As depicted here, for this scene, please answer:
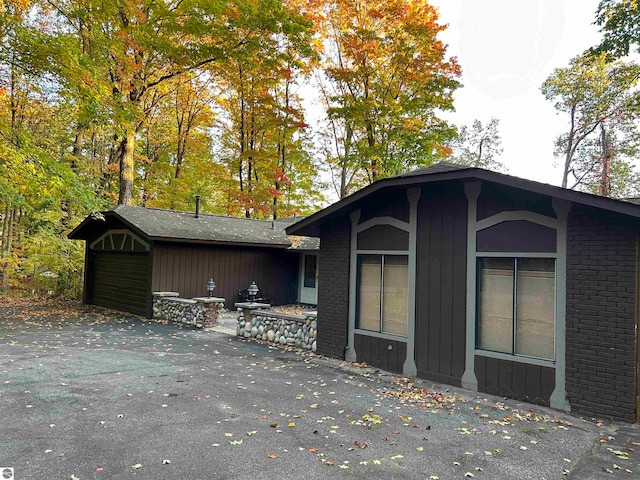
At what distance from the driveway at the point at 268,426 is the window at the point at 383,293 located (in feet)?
2.63

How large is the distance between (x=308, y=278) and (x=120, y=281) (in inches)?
260

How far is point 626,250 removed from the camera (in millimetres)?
4902

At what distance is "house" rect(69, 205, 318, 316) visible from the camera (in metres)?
12.6

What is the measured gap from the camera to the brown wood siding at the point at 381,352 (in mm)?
6863

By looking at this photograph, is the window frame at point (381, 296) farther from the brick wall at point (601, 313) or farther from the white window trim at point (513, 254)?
the brick wall at point (601, 313)

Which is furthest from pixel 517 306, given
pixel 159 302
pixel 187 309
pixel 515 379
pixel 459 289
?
pixel 159 302

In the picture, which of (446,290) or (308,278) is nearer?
(446,290)

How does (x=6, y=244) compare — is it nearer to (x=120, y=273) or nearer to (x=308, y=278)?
(x=120, y=273)

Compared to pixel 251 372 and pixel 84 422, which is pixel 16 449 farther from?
pixel 251 372

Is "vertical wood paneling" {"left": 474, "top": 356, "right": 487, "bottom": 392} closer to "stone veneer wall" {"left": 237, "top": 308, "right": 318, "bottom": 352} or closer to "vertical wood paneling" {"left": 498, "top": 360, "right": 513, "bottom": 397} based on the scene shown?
"vertical wood paneling" {"left": 498, "top": 360, "right": 513, "bottom": 397}

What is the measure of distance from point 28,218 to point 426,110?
19640 mm

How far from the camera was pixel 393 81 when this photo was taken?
1697 centimetres

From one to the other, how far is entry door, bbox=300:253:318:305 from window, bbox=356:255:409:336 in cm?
812

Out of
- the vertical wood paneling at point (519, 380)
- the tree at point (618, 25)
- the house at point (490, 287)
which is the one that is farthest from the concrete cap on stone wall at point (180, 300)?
the tree at point (618, 25)
